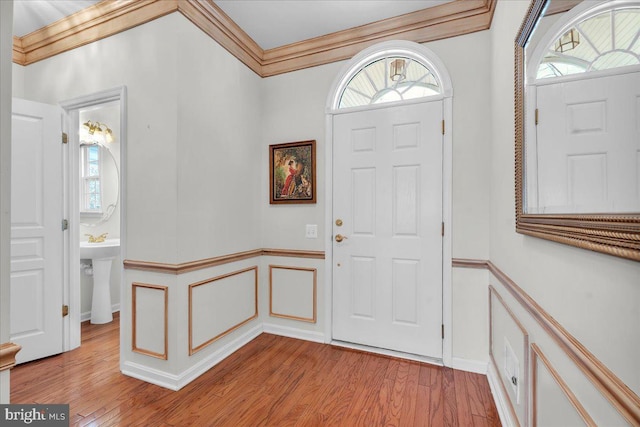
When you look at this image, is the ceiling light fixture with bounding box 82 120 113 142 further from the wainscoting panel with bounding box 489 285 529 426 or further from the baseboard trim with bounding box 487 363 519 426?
the baseboard trim with bounding box 487 363 519 426

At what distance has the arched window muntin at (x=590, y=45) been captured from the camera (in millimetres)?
625

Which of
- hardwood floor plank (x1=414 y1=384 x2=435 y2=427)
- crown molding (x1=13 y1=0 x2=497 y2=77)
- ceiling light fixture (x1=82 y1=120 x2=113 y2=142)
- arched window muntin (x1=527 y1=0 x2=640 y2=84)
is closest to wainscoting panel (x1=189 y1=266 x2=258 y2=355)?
hardwood floor plank (x1=414 y1=384 x2=435 y2=427)

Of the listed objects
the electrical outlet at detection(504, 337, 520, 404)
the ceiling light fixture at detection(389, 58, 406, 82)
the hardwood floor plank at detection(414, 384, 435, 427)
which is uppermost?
the ceiling light fixture at detection(389, 58, 406, 82)

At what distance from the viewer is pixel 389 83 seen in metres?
2.52

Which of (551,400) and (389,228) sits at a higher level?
(389,228)

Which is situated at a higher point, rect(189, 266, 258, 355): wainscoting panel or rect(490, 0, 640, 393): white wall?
rect(490, 0, 640, 393): white wall

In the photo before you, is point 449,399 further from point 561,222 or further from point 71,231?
point 71,231

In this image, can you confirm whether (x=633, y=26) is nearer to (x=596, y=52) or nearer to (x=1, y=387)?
(x=596, y=52)

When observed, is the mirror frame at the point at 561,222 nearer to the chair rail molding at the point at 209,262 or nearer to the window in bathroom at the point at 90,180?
the chair rail molding at the point at 209,262

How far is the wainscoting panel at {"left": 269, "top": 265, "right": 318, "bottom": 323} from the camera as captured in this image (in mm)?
2734

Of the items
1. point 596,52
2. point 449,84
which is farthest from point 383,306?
point 596,52

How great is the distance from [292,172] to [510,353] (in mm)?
2120

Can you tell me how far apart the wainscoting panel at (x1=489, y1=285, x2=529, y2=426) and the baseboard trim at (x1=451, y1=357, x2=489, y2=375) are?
15 cm
